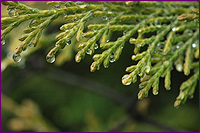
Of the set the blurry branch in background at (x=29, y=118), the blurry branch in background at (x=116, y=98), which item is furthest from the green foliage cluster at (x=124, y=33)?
the blurry branch in background at (x=29, y=118)

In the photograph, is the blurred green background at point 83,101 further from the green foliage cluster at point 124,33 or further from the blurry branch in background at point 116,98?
the green foliage cluster at point 124,33

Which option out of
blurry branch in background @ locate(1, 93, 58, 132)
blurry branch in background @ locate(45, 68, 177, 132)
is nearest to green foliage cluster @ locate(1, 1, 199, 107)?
blurry branch in background @ locate(45, 68, 177, 132)

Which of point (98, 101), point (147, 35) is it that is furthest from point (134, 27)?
point (98, 101)

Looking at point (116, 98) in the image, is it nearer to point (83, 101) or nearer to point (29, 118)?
point (83, 101)

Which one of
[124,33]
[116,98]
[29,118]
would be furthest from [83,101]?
[124,33]

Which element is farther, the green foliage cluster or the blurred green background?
the blurred green background

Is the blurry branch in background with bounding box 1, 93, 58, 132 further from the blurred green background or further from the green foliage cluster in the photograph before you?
the green foliage cluster

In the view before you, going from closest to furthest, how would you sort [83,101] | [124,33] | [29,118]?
[124,33], [29,118], [83,101]
